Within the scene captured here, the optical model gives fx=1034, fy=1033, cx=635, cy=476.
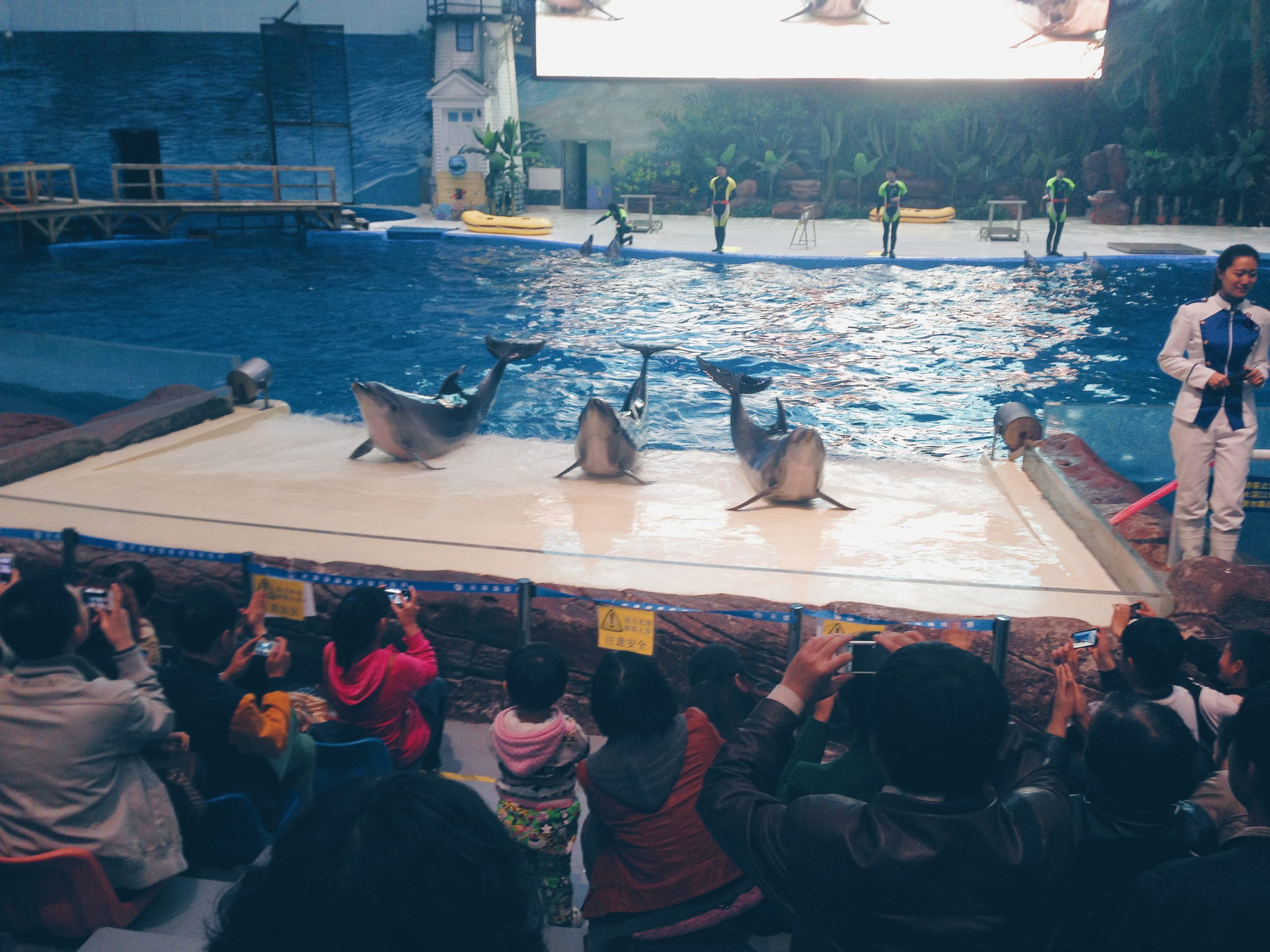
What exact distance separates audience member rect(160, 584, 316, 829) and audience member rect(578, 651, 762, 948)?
3.03ft

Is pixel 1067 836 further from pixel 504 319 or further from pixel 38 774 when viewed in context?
pixel 504 319

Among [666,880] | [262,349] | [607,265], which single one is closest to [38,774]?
[666,880]

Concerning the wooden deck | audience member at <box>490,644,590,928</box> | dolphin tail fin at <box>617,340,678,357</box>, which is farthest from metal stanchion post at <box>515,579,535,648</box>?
the wooden deck

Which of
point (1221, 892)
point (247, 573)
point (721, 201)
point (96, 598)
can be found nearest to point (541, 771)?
point (96, 598)

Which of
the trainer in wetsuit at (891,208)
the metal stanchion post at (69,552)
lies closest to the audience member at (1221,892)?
the metal stanchion post at (69,552)

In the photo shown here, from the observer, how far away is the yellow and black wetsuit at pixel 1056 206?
18266mm

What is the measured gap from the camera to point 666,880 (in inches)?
98.2

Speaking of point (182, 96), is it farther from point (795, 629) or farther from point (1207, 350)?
point (795, 629)

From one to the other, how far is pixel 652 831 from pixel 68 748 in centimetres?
140

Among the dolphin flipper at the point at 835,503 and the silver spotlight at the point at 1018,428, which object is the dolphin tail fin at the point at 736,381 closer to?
the dolphin flipper at the point at 835,503

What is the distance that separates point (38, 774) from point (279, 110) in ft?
93.1

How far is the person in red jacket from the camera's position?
3223 millimetres

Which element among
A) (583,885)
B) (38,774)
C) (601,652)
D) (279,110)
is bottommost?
(583,885)

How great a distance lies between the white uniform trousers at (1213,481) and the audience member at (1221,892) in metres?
3.69
